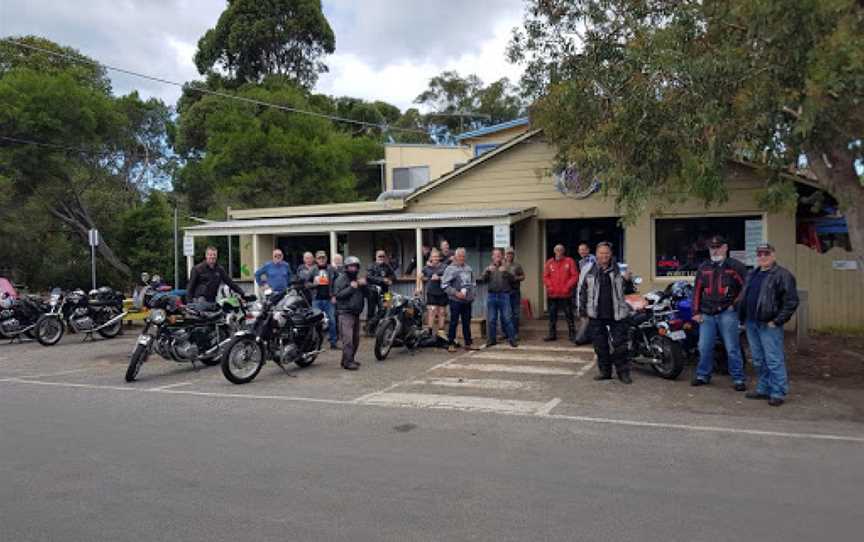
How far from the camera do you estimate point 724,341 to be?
855 cm

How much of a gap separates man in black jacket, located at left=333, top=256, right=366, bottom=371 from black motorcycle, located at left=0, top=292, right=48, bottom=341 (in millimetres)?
8313

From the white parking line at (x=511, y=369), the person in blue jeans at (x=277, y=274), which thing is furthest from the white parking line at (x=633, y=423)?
the person in blue jeans at (x=277, y=274)

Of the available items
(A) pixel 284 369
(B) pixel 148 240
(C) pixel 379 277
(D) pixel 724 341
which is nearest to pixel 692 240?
(D) pixel 724 341

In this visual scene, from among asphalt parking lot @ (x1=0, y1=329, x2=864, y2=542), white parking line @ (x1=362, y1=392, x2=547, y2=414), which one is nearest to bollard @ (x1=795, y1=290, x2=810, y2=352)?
asphalt parking lot @ (x1=0, y1=329, x2=864, y2=542)

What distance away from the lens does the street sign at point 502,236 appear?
1355 centimetres

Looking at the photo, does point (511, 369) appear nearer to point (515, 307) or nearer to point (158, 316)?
point (515, 307)

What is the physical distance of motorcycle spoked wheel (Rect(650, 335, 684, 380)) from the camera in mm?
9031

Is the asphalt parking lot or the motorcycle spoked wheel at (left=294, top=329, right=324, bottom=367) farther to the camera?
the motorcycle spoked wheel at (left=294, top=329, right=324, bottom=367)

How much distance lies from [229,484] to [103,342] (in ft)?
36.3

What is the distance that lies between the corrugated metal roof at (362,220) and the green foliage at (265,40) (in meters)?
20.3

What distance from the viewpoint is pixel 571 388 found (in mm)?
8789

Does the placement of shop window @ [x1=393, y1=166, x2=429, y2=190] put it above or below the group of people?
above

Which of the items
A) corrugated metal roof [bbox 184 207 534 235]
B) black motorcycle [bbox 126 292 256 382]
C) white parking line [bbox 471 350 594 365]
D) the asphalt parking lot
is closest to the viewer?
the asphalt parking lot

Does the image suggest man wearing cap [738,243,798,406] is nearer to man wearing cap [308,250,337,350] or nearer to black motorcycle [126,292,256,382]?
black motorcycle [126,292,256,382]
